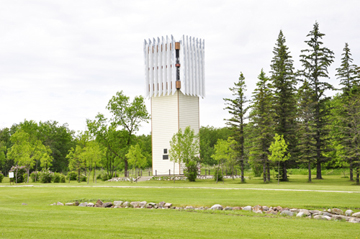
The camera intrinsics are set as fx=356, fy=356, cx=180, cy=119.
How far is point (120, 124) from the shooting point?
5034 centimetres

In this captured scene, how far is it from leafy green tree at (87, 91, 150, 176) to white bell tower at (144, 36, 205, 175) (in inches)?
129

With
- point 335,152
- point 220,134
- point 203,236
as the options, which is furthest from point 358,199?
point 220,134

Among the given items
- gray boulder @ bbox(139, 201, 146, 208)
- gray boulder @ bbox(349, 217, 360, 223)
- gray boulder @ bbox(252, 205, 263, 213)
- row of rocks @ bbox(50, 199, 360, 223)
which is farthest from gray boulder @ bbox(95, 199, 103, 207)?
gray boulder @ bbox(349, 217, 360, 223)

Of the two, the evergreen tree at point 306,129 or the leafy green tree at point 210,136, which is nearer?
the evergreen tree at point 306,129

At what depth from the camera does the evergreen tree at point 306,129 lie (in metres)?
38.1

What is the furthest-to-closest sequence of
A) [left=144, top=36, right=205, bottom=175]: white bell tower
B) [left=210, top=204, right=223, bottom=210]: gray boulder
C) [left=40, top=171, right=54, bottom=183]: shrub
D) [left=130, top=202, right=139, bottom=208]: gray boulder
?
[left=144, top=36, right=205, bottom=175]: white bell tower, [left=40, top=171, right=54, bottom=183]: shrub, [left=130, top=202, right=139, bottom=208]: gray boulder, [left=210, top=204, right=223, bottom=210]: gray boulder

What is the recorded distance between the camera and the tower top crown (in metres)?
46.2

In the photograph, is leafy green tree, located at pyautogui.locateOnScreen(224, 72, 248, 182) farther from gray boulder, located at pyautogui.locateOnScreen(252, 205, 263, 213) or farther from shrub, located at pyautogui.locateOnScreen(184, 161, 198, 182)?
gray boulder, located at pyautogui.locateOnScreen(252, 205, 263, 213)

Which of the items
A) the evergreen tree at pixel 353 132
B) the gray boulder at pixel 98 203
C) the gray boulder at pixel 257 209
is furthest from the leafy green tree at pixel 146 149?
the gray boulder at pixel 257 209

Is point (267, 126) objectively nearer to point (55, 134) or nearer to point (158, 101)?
point (158, 101)

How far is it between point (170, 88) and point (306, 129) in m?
17.7

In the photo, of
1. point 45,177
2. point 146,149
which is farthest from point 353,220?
point 146,149

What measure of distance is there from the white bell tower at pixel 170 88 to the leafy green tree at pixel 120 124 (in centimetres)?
327

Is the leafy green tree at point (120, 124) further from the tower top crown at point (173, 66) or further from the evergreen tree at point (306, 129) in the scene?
the evergreen tree at point (306, 129)
